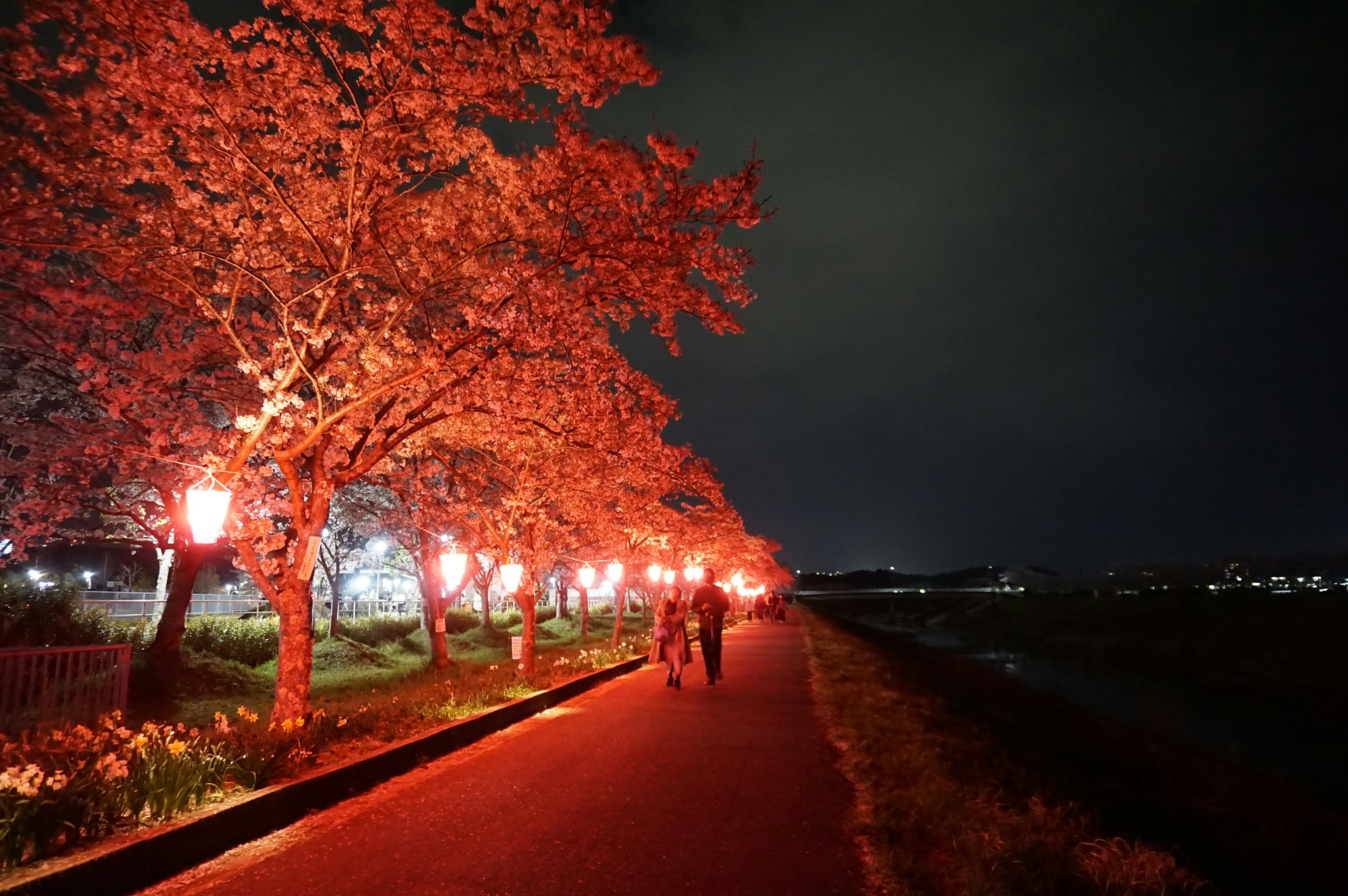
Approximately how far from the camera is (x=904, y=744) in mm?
8414

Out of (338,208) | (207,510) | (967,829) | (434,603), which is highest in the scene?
(338,208)

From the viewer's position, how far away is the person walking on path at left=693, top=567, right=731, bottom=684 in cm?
1389

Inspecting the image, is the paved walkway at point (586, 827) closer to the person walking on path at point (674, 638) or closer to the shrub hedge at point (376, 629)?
the person walking on path at point (674, 638)

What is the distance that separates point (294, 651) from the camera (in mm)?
8219

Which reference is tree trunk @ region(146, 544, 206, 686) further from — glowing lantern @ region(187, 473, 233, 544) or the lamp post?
the lamp post

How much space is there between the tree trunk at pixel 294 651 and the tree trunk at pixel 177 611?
8130 millimetres

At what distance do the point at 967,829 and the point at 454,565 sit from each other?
13564 millimetres

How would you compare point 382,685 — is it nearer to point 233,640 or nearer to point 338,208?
point 233,640

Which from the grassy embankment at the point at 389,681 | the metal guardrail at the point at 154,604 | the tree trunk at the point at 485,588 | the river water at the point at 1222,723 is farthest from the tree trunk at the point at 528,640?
the river water at the point at 1222,723

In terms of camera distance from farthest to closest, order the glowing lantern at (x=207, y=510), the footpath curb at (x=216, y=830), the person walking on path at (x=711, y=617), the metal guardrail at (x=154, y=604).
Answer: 1. the metal guardrail at (x=154, y=604)
2. the person walking on path at (x=711, y=617)
3. the glowing lantern at (x=207, y=510)
4. the footpath curb at (x=216, y=830)

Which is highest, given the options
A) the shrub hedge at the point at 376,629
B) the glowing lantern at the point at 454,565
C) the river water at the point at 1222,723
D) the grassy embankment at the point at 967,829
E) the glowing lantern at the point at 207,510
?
the glowing lantern at the point at 207,510

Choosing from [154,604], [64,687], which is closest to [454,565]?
[64,687]

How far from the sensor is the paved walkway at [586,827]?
4.29 meters

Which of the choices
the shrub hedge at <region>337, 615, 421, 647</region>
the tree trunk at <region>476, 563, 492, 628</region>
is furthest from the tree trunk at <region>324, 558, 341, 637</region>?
the tree trunk at <region>476, 563, 492, 628</region>
